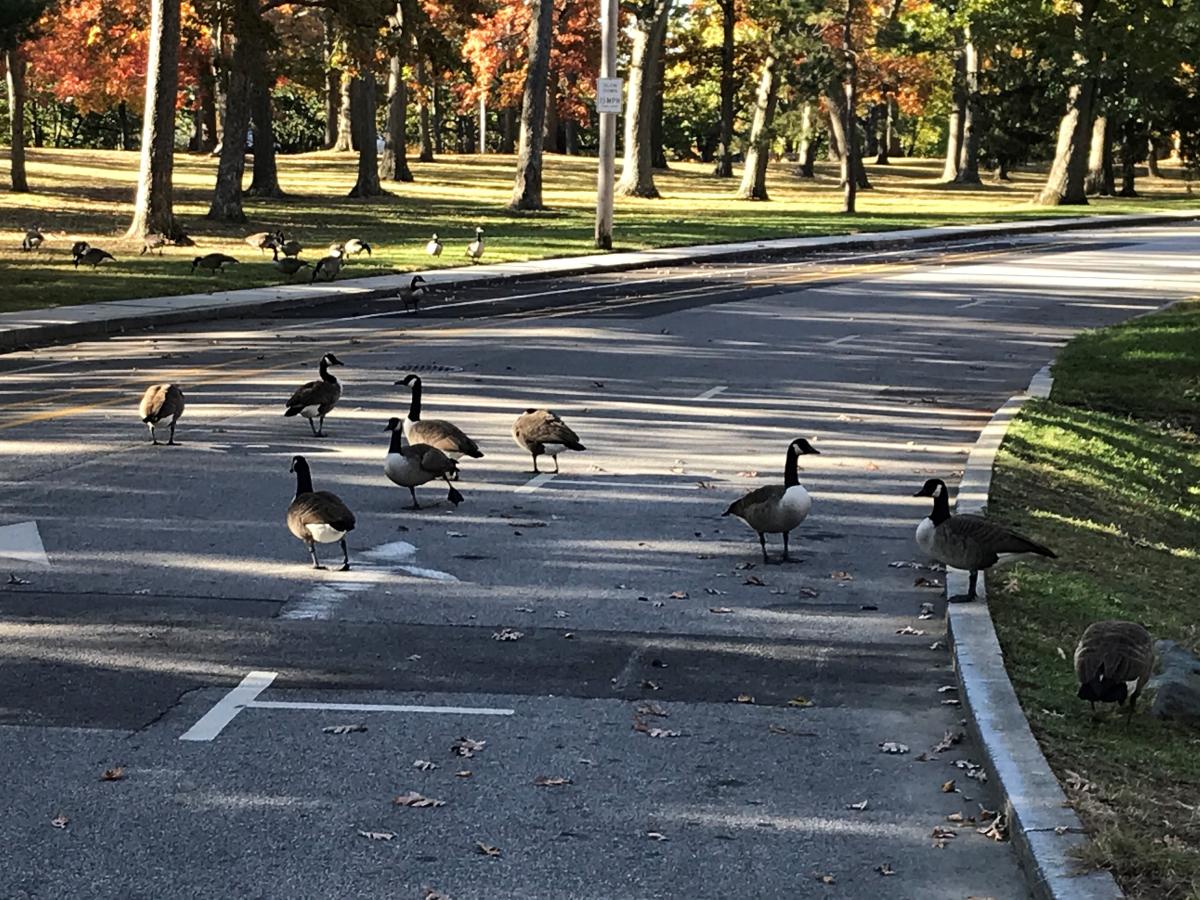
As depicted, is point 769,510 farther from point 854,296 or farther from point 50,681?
point 854,296

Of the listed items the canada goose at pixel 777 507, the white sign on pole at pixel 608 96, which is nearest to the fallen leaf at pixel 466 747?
the canada goose at pixel 777 507

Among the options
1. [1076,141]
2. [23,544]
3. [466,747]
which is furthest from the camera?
[1076,141]

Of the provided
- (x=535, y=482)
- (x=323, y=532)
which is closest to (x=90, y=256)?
(x=535, y=482)

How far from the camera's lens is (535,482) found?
13711 mm

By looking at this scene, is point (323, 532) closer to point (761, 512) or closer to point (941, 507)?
point (761, 512)

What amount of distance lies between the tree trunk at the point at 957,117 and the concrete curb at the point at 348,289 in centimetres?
3275

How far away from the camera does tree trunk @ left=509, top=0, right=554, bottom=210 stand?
4919 cm

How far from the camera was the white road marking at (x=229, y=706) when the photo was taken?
25.4ft

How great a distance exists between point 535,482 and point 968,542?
191 inches

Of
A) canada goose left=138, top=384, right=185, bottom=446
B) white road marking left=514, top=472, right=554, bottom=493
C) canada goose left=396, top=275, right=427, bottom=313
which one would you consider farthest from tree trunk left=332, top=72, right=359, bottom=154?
white road marking left=514, top=472, right=554, bottom=493

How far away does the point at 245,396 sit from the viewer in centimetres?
1766

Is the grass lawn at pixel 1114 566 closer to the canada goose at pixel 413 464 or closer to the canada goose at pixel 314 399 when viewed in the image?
the canada goose at pixel 413 464

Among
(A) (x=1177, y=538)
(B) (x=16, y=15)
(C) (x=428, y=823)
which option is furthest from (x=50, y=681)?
(B) (x=16, y=15)

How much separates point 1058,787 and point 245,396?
12269 mm
